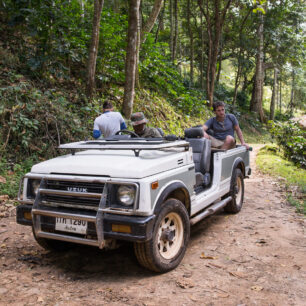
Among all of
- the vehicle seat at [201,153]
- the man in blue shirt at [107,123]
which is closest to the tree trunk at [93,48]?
the man in blue shirt at [107,123]

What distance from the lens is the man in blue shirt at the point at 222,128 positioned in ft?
21.1

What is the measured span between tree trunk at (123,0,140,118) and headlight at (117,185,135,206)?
6.50m

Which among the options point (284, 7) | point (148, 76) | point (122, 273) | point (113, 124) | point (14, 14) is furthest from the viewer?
point (284, 7)

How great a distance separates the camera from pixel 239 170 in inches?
238

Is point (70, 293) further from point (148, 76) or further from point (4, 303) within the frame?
point (148, 76)

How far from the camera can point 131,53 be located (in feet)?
29.3

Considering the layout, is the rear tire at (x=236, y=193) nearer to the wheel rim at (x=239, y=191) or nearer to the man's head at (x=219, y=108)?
the wheel rim at (x=239, y=191)

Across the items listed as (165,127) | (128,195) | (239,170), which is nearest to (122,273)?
(128,195)

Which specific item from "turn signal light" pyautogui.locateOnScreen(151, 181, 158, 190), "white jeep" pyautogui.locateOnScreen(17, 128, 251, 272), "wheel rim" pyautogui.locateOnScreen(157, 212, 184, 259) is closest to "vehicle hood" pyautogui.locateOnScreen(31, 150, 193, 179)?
"white jeep" pyautogui.locateOnScreen(17, 128, 251, 272)

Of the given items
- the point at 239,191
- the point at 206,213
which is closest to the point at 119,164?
the point at 206,213

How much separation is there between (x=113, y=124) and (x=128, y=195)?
3.91 meters

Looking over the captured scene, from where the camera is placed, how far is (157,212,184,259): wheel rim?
3500 millimetres

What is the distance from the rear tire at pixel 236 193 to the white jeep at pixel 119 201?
1842 millimetres

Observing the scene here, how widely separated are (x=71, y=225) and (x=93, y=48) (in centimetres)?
699
